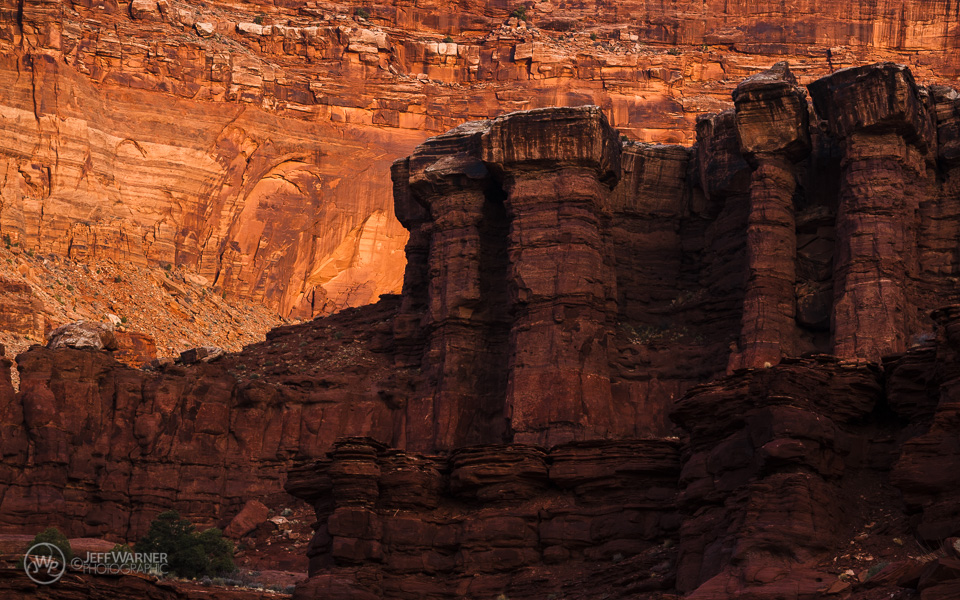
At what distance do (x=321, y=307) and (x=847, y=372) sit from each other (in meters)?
64.4

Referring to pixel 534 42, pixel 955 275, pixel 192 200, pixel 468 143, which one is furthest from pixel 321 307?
pixel 955 275

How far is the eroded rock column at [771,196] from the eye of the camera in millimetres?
60750

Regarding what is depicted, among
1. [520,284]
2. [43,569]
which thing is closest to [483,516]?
[43,569]

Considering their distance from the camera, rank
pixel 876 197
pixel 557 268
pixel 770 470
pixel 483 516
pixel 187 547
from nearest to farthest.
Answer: pixel 770 470, pixel 483 516, pixel 187 547, pixel 876 197, pixel 557 268

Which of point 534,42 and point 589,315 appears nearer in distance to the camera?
point 589,315

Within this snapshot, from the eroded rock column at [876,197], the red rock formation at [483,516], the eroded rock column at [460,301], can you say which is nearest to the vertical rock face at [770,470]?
the red rock formation at [483,516]

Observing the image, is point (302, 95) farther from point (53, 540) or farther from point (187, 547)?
point (53, 540)

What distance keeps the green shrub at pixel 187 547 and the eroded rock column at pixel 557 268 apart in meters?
10.4

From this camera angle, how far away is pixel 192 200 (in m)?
103

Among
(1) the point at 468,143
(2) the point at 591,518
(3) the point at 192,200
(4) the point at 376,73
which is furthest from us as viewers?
(4) the point at 376,73

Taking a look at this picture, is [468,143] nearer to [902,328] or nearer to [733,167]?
[733,167]

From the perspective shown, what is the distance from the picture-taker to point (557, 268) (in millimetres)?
62875

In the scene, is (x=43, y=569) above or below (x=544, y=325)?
below

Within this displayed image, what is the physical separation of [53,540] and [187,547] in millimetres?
3951
